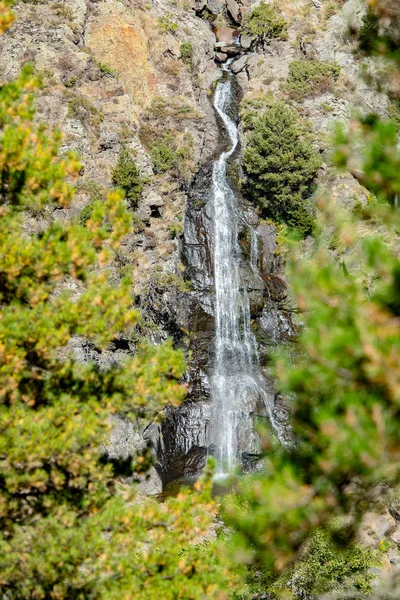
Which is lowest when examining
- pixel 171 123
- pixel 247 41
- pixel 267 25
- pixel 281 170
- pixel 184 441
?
pixel 184 441

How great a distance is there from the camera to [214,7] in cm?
4816

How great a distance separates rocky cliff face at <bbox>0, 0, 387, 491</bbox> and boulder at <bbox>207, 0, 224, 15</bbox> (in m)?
4.71

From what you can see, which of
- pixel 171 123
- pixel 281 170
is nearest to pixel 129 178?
pixel 171 123

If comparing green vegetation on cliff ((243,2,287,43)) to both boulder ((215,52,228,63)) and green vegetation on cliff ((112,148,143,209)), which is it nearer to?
boulder ((215,52,228,63))

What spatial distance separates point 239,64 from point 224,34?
19.5ft

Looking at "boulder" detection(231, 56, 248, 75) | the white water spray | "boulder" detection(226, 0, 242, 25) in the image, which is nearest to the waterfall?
the white water spray

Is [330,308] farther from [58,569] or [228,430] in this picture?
[228,430]

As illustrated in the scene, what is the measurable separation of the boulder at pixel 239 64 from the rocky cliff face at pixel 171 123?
9 cm

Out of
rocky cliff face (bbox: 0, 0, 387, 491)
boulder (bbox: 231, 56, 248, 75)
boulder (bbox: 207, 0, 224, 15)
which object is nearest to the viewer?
rocky cliff face (bbox: 0, 0, 387, 491)

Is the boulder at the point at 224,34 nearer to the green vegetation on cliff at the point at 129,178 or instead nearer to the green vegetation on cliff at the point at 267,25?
the green vegetation on cliff at the point at 267,25

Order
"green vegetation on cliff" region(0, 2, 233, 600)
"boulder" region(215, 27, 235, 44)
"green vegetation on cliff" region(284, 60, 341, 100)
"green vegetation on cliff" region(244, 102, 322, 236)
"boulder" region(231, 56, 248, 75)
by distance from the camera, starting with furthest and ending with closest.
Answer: "boulder" region(215, 27, 235, 44), "boulder" region(231, 56, 248, 75), "green vegetation on cliff" region(284, 60, 341, 100), "green vegetation on cliff" region(244, 102, 322, 236), "green vegetation on cliff" region(0, 2, 233, 600)

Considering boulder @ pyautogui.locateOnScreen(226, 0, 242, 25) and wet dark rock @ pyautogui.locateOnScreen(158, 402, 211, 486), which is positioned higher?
boulder @ pyautogui.locateOnScreen(226, 0, 242, 25)

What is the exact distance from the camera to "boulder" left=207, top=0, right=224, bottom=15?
48.0 metres

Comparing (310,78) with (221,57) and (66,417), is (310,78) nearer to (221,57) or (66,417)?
(221,57)
